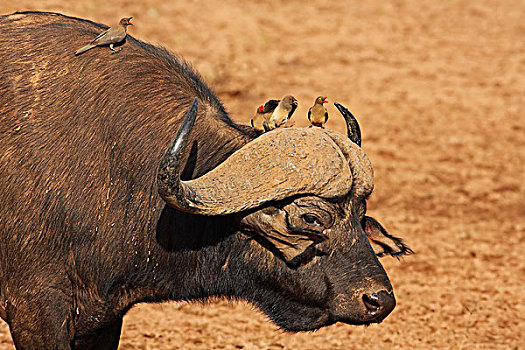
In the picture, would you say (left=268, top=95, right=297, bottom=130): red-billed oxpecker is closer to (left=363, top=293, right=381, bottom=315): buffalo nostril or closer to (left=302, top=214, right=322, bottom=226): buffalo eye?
(left=302, top=214, right=322, bottom=226): buffalo eye

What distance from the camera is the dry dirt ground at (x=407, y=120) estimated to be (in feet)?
22.1

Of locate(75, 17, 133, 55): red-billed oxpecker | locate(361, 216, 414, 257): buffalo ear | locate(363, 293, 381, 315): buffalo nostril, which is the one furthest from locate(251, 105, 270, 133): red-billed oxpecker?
locate(363, 293, 381, 315): buffalo nostril

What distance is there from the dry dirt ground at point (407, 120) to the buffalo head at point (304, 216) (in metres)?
0.74

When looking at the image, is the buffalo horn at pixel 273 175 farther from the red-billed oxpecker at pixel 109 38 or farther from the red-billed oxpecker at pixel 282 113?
the red-billed oxpecker at pixel 109 38

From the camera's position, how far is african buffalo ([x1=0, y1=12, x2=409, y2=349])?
4.02 metres

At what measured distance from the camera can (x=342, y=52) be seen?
1465 centimetres

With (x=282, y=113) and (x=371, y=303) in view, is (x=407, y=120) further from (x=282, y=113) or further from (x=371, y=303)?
(x=371, y=303)

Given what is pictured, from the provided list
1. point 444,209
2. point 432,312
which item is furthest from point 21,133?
point 444,209

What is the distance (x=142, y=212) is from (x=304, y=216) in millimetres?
930

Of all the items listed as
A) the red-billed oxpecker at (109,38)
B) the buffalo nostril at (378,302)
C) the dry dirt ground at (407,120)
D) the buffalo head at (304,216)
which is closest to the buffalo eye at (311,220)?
the buffalo head at (304,216)

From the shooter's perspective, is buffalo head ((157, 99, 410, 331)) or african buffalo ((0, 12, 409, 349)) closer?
buffalo head ((157, 99, 410, 331))

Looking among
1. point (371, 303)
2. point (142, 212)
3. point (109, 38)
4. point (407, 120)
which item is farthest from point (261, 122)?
point (407, 120)

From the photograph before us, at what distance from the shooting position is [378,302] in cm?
406

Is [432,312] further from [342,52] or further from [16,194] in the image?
[342,52]
